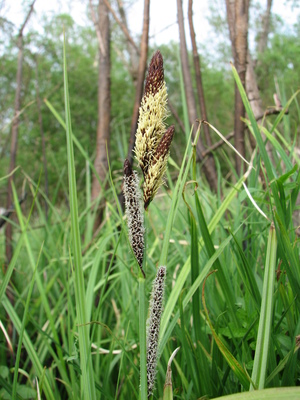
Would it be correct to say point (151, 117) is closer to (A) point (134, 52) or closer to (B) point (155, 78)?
(B) point (155, 78)

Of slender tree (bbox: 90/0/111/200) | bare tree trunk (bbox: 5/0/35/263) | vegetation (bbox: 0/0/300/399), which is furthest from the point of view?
slender tree (bbox: 90/0/111/200)

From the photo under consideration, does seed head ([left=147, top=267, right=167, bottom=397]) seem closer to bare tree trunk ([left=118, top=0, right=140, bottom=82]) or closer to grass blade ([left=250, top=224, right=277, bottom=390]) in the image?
grass blade ([left=250, top=224, right=277, bottom=390])

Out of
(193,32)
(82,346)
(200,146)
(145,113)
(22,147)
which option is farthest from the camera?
(22,147)

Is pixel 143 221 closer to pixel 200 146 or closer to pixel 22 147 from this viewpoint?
pixel 200 146

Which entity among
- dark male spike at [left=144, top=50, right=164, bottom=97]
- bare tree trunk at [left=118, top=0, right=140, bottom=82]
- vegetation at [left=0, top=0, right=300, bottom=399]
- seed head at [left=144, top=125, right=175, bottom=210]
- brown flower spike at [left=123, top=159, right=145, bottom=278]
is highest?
bare tree trunk at [left=118, top=0, right=140, bottom=82]

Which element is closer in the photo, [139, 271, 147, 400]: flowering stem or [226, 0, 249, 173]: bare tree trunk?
[139, 271, 147, 400]: flowering stem

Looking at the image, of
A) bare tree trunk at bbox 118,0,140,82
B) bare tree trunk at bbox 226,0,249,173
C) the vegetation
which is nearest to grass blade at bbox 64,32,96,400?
the vegetation

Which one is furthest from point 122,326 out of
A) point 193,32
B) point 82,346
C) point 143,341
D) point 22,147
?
point 22,147
